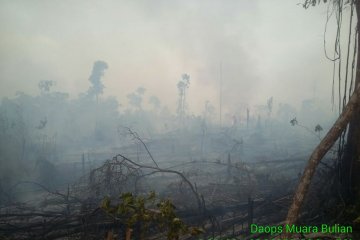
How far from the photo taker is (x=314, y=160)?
16.3 feet

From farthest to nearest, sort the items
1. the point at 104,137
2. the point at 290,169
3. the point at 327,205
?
1. the point at 104,137
2. the point at 290,169
3. the point at 327,205

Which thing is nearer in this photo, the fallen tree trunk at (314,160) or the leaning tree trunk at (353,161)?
the fallen tree trunk at (314,160)

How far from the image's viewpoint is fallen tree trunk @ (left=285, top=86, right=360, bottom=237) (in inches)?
186

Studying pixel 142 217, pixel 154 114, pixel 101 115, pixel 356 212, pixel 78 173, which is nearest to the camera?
pixel 142 217

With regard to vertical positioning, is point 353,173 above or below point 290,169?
above

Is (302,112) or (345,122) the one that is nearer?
(345,122)

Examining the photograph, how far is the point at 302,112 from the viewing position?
110 metres

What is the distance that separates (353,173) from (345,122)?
8.67 ft

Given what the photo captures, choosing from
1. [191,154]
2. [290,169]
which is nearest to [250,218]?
[290,169]

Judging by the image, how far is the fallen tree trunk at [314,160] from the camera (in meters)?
4.72

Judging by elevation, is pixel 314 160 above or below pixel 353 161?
above

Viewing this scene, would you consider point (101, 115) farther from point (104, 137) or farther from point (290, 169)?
point (290, 169)

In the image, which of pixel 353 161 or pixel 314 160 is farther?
pixel 353 161

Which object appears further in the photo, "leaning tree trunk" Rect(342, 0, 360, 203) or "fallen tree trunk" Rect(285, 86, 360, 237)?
"leaning tree trunk" Rect(342, 0, 360, 203)
